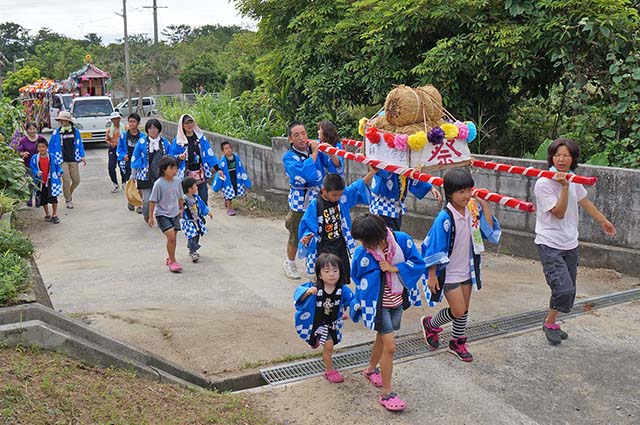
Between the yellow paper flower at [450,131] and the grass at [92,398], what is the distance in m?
2.73

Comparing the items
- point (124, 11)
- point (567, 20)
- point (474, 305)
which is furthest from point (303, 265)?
point (124, 11)

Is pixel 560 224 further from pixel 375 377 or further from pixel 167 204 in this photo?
pixel 167 204

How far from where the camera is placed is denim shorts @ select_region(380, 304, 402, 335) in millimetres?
4445

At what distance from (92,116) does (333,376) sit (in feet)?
68.4

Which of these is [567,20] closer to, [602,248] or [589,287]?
[602,248]

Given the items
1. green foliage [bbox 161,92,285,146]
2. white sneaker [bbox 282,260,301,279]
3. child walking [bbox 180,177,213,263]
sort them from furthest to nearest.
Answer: green foliage [bbox 161,92,285,146] → child walking [bbox 180,177,213,263] → white sneaker [bbox 282,260,301,279]

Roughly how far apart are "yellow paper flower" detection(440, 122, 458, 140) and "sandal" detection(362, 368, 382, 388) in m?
2.06

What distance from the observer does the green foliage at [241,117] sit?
13602mm

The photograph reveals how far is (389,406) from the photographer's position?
14.1 feet

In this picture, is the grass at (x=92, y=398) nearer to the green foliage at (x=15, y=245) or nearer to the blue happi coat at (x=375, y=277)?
the blue happi coat at (x=375, y=277)

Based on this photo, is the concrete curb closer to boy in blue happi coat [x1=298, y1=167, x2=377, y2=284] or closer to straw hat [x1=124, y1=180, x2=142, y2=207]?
boy in blue happi coat [x1=298, y1=167, x2=377, y2=284]

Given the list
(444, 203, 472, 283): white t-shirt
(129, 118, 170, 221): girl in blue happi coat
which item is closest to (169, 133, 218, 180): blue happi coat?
(129, 118, 170, 221): girl in blue happi coat

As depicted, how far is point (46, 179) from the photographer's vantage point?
10883mm

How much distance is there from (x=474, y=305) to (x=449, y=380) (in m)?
1.69
